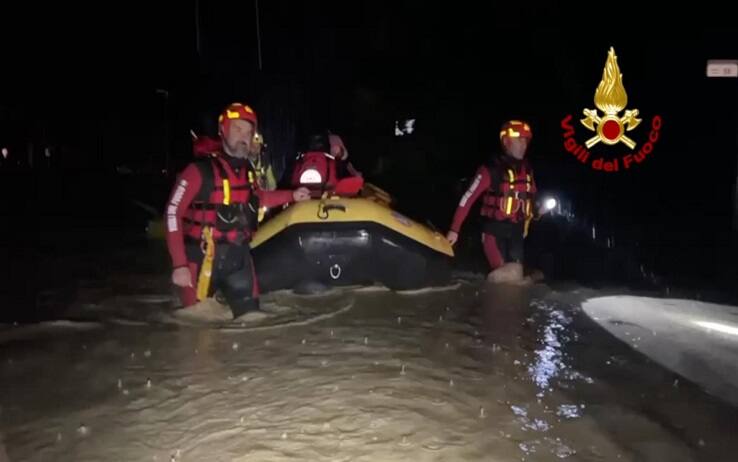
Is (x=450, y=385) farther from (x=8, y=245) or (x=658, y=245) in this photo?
(x=8, y=245)

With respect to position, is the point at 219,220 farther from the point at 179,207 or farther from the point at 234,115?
the point at 234,115

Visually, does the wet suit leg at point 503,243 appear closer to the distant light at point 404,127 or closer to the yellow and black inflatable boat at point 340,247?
the yellow and black inflatable boat at point 340,247

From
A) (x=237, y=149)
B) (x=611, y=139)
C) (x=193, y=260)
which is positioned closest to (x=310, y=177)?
(x=237, y=149)

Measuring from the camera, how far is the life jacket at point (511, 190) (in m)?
8.89

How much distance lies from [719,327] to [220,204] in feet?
14.0

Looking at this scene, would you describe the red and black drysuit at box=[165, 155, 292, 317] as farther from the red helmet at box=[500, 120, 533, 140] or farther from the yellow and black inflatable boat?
the red helmet at box=[500, 120, 533, 140]

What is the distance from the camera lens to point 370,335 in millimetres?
6668

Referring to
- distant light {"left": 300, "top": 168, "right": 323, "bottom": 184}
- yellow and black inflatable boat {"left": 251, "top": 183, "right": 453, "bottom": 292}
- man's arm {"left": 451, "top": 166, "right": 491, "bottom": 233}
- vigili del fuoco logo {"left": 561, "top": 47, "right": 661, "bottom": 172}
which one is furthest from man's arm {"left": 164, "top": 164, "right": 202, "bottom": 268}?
vigili del fuoco logo {"left": 561, "top": 47, "right": 661, "bottom": 172}

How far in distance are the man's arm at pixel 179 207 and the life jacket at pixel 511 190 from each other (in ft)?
11.4

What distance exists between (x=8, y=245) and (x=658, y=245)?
1021cm

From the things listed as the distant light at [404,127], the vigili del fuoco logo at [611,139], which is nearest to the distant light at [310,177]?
the vigili del fuoco logo at [611,139]

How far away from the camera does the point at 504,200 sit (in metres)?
8.92

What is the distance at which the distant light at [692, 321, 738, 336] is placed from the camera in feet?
22.5

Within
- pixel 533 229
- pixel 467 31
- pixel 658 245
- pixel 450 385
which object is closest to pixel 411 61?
pixel 467 31
